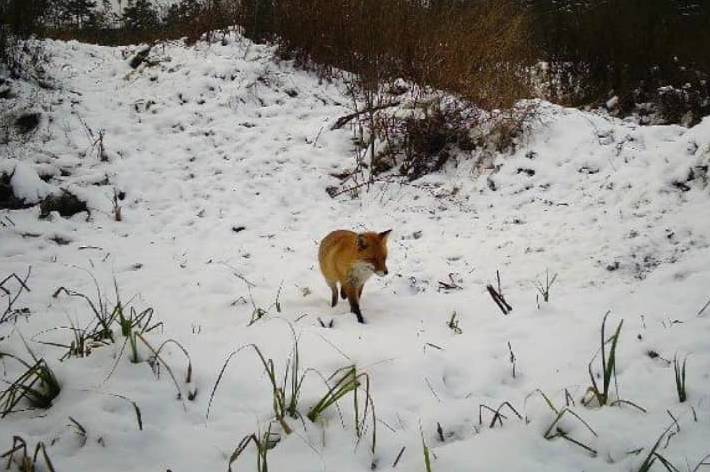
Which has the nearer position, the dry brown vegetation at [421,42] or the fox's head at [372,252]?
the fox's head at [372,252]

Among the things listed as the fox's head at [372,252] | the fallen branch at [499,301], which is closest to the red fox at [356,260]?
the fox's head at [372,252]

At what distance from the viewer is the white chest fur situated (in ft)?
13.4

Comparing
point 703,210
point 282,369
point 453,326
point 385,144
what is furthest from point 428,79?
point 282,369

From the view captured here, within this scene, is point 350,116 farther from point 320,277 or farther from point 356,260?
point 356,260

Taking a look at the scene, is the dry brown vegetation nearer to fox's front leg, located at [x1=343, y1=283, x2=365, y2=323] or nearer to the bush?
the bush

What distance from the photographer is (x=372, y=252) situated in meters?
4.09

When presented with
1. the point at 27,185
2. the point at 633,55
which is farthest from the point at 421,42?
the point at 27,185

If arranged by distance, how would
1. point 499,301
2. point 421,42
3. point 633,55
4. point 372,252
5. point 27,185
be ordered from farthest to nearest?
point 633,55, point 421,42, point 27,185, point 372,252, point 499,301

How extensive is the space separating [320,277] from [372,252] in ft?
4.57

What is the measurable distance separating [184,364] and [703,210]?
4.68 metres

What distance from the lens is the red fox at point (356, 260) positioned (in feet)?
13.4

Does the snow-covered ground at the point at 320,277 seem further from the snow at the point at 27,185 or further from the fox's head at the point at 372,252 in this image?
the fox's head at the point at 372,252

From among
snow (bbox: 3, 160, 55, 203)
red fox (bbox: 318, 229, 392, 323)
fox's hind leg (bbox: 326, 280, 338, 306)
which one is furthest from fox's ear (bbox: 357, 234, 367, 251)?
snow (bbox: 3, 160, 55, 203)

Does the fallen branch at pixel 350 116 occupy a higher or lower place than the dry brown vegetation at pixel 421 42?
lower
